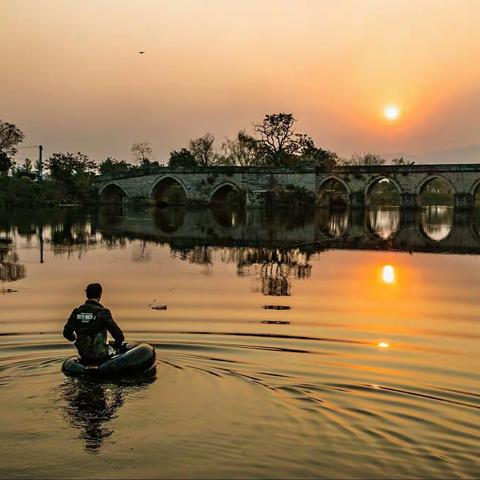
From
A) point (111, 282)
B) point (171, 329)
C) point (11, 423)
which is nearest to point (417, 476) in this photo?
point (11, 423)

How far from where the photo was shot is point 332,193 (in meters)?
83.7

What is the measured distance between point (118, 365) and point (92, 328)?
0.55 metres

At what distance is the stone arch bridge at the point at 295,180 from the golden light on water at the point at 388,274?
51618 millimetres

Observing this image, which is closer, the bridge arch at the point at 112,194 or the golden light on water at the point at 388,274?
the golden light on water at the point at 388,274

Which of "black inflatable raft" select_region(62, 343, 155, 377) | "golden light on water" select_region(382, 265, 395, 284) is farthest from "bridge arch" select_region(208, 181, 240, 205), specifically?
"black inflatable raft" select_region(62, 343, 155, 377)

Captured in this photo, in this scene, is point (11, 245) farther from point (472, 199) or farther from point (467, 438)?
point (472, 199)

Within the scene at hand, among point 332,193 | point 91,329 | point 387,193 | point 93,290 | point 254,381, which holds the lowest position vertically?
point 254,381

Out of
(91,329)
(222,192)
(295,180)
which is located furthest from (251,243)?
(222,192)

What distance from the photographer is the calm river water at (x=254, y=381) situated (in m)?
5.58

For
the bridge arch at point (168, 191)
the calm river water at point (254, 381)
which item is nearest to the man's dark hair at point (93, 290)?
the calm river water at point (254, 381)

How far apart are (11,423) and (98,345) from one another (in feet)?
5.52

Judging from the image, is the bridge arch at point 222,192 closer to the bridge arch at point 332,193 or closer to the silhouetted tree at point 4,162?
the bridge arch at point 332,193

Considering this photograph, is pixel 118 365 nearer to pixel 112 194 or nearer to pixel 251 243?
pixel 251 243

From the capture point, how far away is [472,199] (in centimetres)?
6762
